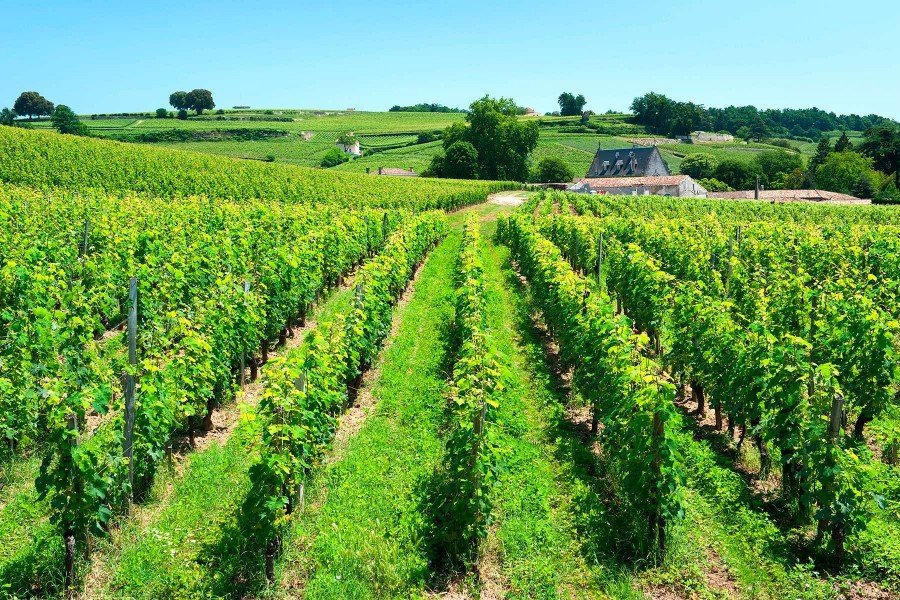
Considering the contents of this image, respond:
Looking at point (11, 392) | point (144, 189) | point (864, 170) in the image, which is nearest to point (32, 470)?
point (11, 392)

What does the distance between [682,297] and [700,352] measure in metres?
1.46

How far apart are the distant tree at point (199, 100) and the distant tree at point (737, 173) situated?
4845 inches

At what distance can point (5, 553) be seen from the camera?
20.7 feet

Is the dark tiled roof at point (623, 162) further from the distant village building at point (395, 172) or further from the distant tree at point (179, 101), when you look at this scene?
the distant tree at point (179, 101)

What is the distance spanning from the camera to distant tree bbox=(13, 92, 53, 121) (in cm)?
12862

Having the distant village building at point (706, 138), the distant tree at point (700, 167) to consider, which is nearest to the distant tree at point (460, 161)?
the distant tree at point (700, 167)

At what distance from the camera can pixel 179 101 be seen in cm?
15475

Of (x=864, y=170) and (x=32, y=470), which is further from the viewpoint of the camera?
(x=864, y=170)

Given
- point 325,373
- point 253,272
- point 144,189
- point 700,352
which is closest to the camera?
point 325,373

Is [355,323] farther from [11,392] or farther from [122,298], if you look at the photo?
[122,298]

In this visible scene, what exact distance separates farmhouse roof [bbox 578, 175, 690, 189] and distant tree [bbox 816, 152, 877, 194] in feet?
80.4

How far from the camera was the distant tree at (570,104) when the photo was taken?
6424 inches

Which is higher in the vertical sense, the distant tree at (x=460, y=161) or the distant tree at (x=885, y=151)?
the distant tree at (x=885, y=151)

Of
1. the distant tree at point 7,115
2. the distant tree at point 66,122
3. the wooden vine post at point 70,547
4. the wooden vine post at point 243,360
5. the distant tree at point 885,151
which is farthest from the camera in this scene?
the distant tree at point 7,115
